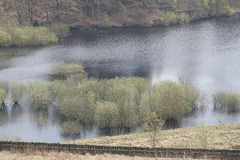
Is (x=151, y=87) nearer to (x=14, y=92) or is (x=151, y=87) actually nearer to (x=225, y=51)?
(x=14, y=92)

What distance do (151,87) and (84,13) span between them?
6962 cm

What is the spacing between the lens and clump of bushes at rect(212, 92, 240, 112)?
4769 centimetres

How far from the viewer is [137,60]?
69250 mm

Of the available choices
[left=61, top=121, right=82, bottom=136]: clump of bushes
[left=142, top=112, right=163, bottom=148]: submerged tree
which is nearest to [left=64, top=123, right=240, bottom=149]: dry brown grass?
[left=142, top=112, right=163, bottom=148]: submerged tree

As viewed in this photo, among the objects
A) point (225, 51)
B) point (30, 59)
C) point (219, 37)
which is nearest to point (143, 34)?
point (219, 37)

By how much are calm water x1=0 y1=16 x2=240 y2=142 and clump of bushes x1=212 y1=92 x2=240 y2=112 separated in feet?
4.70

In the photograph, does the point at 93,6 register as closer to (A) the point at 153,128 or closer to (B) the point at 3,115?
(B) the point at 3,115

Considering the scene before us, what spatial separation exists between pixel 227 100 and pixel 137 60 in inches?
994

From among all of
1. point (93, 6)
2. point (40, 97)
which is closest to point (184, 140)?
point (40, 97)

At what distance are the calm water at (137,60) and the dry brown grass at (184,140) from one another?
22.8 ft

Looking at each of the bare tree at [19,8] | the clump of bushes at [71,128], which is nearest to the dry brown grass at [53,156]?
the clump of bushes at [71,128]

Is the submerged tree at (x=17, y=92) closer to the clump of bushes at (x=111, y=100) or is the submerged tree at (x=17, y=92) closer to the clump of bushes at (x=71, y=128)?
the clump of bushes at (x=111, y=100)

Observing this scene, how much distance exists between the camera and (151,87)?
159 feet

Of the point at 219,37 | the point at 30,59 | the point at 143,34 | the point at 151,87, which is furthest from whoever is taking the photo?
the point at 143,34
